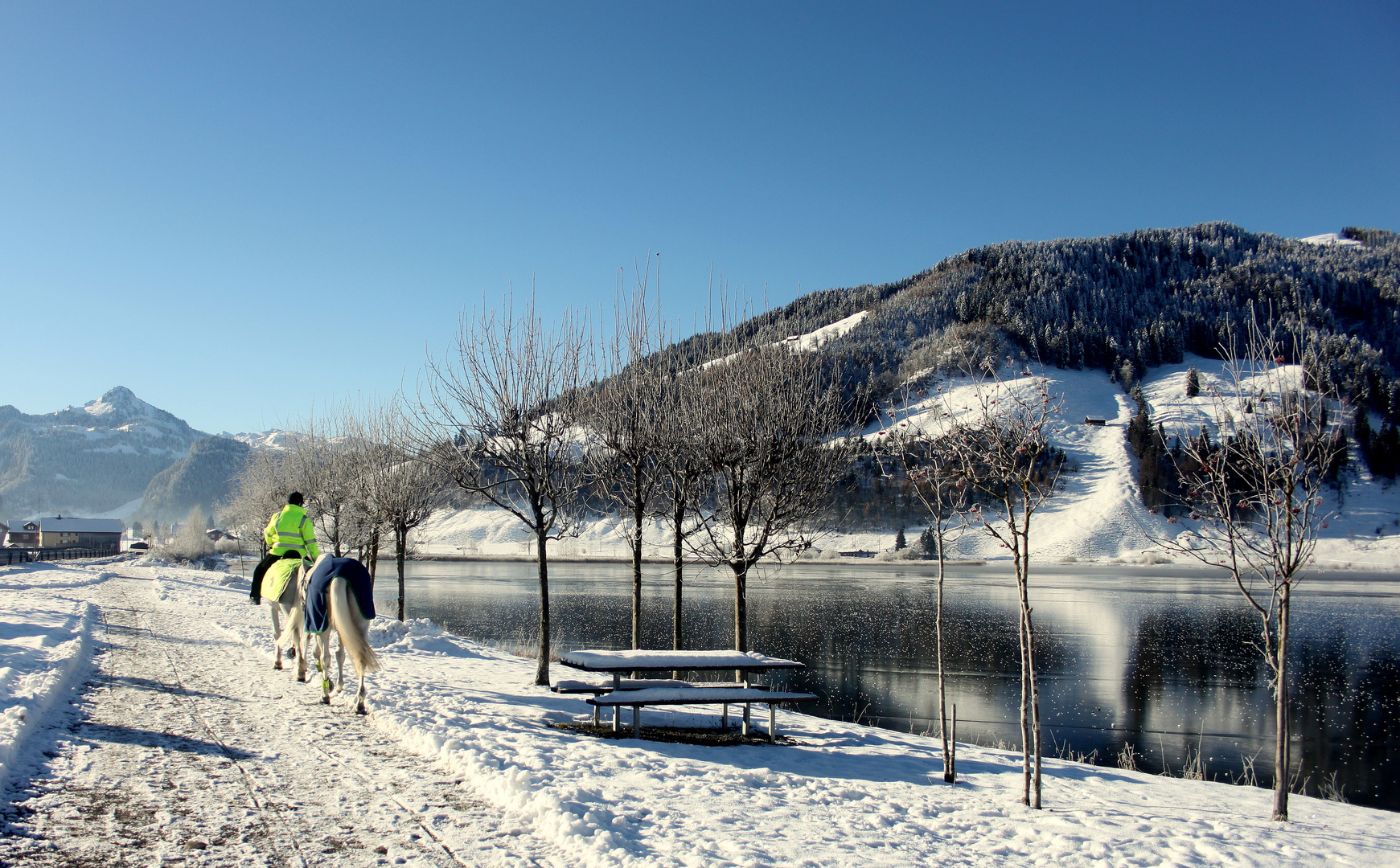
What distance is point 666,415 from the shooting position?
14.7 meters

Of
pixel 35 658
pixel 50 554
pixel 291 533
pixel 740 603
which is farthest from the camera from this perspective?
pixel 50 554

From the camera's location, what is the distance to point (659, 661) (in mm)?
9133

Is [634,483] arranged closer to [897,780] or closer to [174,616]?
[897,780]

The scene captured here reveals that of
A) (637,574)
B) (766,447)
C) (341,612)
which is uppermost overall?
(766,447)

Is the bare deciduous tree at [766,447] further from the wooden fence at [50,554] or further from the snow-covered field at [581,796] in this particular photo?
the wooden fence at [50,554]

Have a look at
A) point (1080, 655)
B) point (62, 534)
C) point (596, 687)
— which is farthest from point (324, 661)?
point (62, 534)

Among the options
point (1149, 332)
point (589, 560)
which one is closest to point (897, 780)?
point (589, 560)

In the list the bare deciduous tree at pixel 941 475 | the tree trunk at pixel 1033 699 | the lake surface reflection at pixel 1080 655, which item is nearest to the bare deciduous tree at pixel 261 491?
the lake surface reflection at pixel 1080 655

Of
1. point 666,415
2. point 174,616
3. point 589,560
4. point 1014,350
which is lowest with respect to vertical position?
point 589,560

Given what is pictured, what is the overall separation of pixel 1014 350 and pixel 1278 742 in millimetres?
166729

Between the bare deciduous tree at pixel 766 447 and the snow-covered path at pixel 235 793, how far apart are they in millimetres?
7412

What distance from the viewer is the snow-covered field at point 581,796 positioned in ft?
16.1

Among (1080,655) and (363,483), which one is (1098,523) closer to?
(1080,655)

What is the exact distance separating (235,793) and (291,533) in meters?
6.16
